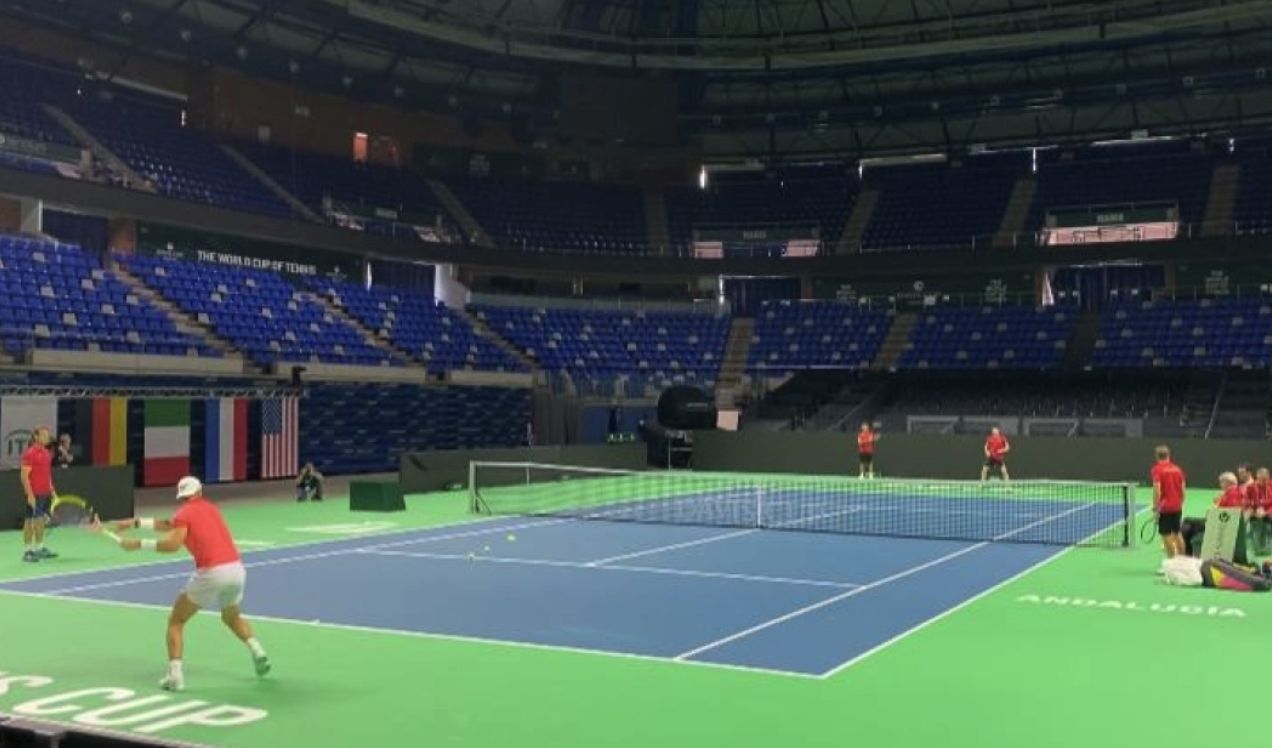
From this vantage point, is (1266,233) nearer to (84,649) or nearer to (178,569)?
(178,569)

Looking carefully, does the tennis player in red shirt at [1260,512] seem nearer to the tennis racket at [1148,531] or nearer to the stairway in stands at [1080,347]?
the tennis racket at [1148,531]

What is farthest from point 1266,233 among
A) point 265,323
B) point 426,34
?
point 265,323

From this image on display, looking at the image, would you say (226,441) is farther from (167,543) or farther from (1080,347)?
(1080,347)

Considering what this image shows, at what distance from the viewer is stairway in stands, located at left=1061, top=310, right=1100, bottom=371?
4828cm

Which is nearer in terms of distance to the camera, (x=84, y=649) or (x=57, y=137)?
(x=84, y=649)

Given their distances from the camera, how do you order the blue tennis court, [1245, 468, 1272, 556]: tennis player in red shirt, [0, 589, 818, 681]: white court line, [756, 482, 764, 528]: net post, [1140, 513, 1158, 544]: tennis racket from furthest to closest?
[756, 482, 764, 528]: net post < [1140, 513, 1158, 544]: tennis racket < [1245, 468, 1272, 556]: tennis player in red shirt < the blue tennis court < [0, 589, 818, 681]: white court line

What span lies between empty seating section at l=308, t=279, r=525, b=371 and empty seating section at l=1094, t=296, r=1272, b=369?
22.6 meters

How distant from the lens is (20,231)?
38.6 metres

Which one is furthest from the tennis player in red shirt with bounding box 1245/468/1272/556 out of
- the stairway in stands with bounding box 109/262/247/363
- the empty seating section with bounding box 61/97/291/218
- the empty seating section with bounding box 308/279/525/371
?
the empty seating section with bounding box 61/97/291/218

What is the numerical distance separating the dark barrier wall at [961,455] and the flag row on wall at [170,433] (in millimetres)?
14933

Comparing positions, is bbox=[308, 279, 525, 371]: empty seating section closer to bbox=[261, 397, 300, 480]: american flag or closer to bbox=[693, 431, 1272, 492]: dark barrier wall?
bbox=[261, 397, 300, 480]: american flag

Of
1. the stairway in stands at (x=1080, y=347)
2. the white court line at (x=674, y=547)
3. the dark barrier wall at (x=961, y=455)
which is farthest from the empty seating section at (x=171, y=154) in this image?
the stairway in stands at (x=1080, y=347)

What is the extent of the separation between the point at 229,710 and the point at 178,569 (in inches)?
374

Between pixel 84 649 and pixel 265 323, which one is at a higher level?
pixel 265 323
